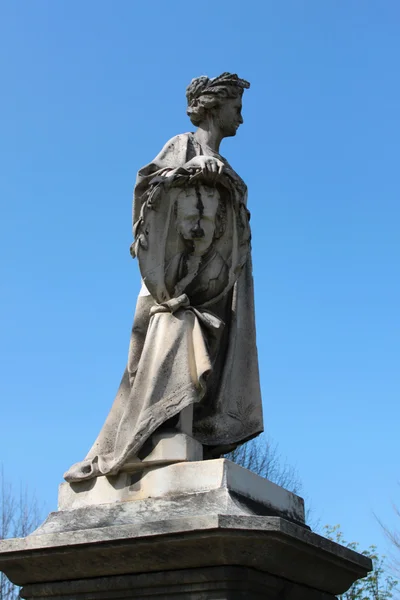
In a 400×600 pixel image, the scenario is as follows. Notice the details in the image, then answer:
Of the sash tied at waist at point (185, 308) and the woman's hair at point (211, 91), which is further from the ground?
the woman's hair at point (211, 91)

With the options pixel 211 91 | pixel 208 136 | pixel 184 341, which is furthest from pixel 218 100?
pixel 184 341

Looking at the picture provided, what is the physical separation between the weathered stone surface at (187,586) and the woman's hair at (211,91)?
11.5 ft

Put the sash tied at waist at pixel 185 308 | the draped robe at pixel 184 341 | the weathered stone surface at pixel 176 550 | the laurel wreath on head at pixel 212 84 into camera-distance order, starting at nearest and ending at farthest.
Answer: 1. the weathered stone surface at pixel 176 550
2. the draped robe at pixel 184 341
3. the sash tied at waist at pixel 185 308
4. the laurel wreath on head at pixel 212 84

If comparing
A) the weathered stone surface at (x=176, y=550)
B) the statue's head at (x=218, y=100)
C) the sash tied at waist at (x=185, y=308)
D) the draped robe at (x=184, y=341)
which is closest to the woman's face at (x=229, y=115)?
the statue's head at (x=218, y=100)

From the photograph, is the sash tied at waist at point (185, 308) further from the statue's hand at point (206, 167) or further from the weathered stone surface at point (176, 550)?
the weathered stone surface at point (176, 550)

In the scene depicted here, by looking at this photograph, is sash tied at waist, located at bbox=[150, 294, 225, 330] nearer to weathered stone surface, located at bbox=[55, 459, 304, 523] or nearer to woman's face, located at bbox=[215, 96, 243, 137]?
weathered stone surface, located at bbox=[55, 459, 304, 523]

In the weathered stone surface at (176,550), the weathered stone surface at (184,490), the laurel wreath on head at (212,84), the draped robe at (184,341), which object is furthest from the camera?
the laurel wreath on head at (212,84)

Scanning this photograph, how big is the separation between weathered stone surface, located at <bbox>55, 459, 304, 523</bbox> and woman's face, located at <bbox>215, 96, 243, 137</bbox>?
2.79 m

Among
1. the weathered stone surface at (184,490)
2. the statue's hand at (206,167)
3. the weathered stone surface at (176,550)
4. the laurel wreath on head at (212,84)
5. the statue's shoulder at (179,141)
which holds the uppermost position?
the laurel wreath on head at (212,84)

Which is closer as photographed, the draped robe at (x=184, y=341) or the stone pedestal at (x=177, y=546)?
the stone pedestal at (x=177, y=546)

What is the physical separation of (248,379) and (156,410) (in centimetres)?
99

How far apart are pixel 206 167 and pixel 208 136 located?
2.08ft

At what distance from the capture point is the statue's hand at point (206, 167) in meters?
6.32

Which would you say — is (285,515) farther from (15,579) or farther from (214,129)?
(214,129)
